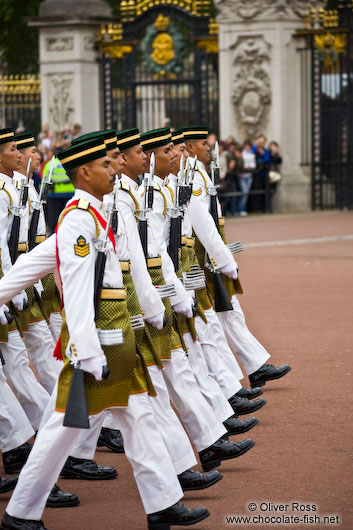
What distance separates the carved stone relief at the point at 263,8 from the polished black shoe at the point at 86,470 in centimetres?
1655

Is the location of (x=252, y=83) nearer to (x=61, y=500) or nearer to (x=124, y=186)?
(x=124, y=186)

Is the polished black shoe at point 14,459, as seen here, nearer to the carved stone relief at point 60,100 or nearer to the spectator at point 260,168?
the spectator at point 260,168

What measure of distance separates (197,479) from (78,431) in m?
1.00

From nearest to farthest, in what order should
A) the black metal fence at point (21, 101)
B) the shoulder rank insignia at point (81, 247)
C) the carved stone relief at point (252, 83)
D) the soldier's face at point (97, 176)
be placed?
the shoulder rank insignia at point (81, 247) < the soldier's face at point (97, 176) < the carved stone relief at point (252, 83) < the black metal fence at point (21, 101)

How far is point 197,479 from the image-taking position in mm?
5789

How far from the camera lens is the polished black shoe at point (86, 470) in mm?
6148

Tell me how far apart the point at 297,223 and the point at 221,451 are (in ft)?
46.8

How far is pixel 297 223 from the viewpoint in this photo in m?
20.3

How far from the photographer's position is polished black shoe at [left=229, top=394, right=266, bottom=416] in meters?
7.37

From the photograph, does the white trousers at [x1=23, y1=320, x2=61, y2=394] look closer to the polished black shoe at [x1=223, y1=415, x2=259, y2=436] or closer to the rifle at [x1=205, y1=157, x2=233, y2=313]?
the polished black shoe at [x1=223, y1=415, x2=259, y2=436]

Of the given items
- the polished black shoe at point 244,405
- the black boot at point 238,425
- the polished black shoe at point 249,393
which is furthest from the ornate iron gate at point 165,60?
the black boot at point 238,425

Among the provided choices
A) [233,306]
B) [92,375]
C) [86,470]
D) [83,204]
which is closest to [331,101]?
[233,306]

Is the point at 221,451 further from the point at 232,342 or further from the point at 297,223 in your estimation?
the point at 297,223

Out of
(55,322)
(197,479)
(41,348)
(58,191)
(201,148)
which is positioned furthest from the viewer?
(58,191)
